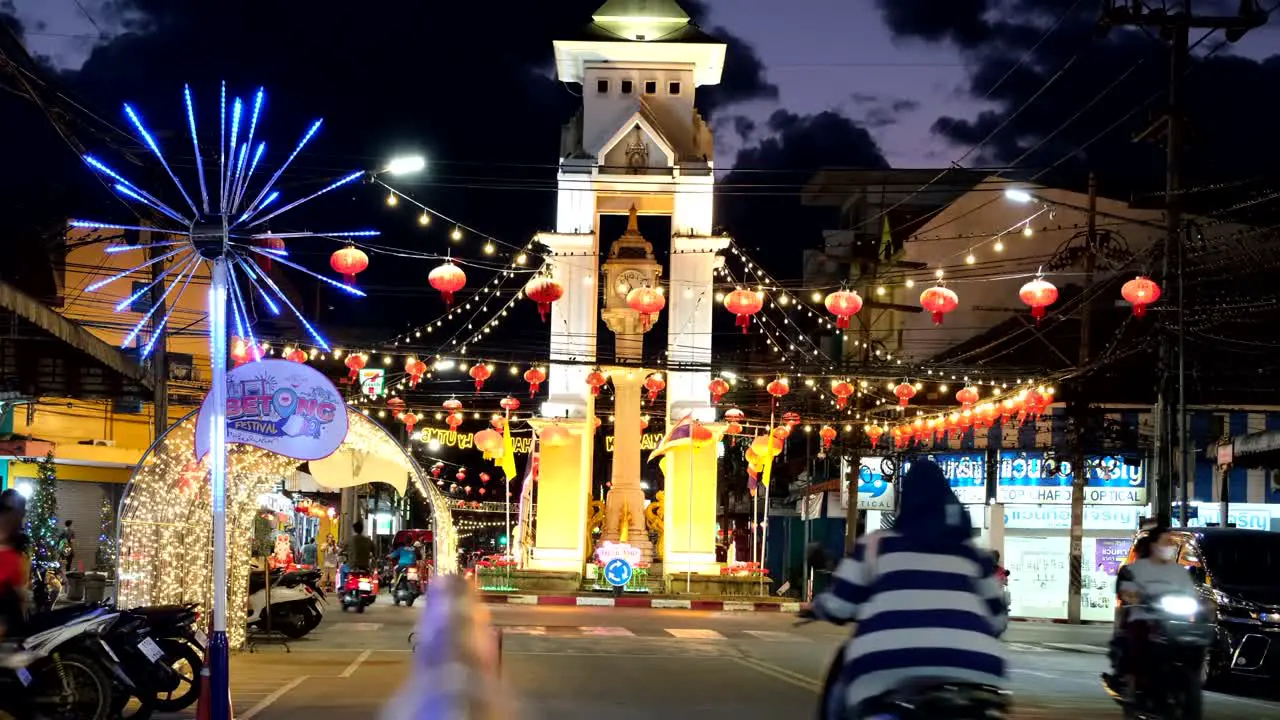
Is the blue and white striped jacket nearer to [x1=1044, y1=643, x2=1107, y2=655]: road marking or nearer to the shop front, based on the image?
[x1=1044, y1=643, x2=1107, y2=655]: road marking

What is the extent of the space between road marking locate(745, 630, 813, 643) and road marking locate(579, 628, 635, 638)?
2409mm

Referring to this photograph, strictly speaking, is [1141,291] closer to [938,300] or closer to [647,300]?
[938,300]

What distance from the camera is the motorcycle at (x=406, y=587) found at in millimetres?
34031

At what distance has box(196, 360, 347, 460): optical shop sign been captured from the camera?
15414mm

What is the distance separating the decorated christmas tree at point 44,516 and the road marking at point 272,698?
12015mm

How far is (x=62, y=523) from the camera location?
3884cm

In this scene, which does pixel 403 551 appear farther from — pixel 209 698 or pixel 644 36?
pixel 209 698

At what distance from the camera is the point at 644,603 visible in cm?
3547

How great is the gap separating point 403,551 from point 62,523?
11.5 meters

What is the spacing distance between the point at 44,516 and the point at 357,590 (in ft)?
21.6

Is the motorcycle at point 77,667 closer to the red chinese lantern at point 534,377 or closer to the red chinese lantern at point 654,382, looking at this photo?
the red chinese lantern at point 534,377

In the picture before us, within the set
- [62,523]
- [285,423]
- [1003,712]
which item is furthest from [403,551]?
[1003,712]

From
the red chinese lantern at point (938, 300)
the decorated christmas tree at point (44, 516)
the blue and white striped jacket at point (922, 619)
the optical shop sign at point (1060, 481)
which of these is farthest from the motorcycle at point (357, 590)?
the blue and white striped jacket at point (922, 619)

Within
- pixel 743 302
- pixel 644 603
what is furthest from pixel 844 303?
pixel 644 603
